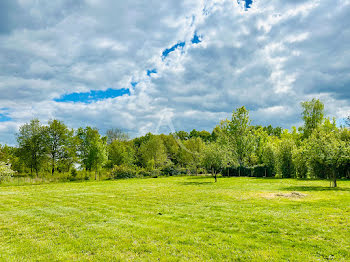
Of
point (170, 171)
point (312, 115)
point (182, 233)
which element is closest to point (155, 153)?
point (170, 171)

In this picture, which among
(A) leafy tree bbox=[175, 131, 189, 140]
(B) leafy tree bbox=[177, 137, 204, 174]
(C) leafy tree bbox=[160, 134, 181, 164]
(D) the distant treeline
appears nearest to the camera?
(D) the distant treeline

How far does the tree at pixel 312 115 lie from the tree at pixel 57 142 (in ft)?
171

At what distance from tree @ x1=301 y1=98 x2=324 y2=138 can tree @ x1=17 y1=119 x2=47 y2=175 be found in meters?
55.9

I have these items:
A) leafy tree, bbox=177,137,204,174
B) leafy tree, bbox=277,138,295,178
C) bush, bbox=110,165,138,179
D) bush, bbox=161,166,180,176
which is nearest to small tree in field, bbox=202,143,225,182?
leafy tree, bbox=277,138,295,178

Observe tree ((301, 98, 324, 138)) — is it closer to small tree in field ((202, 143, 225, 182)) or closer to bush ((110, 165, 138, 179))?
small tree in field ((202, 143, 225, 182))

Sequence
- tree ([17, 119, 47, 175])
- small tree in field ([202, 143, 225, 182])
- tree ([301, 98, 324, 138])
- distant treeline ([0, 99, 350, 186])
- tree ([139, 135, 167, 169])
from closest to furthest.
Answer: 1. small tree in field ([202, 143, 225, 182])
2. distant treeline ([0, 99, 350, 186])
3. tree ([17, 119, 47, 175])
4. tree ([301, 98, 324, 138])
5. tree ([139, 135, 167, 169])

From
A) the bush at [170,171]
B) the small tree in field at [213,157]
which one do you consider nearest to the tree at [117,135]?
the bush at [170,171]

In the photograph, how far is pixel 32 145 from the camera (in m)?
43.2

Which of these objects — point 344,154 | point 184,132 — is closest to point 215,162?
point 344,154

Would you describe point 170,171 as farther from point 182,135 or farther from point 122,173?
point 182,135

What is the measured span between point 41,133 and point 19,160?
6928 millimetres

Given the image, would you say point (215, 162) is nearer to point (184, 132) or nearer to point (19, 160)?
point (19, 160)

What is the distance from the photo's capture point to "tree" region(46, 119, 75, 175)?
46.1 m

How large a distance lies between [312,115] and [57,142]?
183ft
